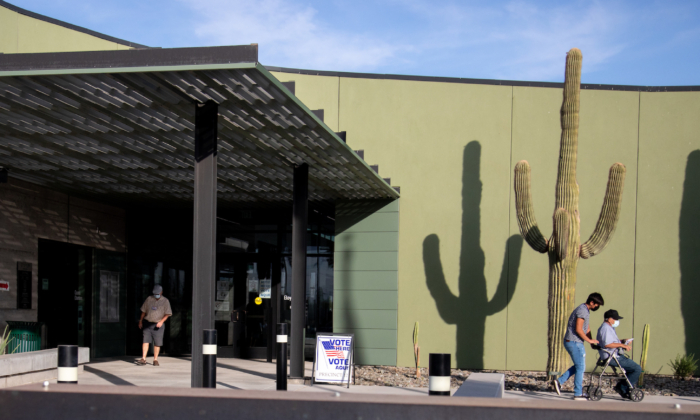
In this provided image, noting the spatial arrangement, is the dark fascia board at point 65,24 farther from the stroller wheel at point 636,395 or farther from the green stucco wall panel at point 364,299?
the stroller wheel at point 636,395

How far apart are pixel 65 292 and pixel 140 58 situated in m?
9.46

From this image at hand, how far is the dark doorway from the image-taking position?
1341 cm

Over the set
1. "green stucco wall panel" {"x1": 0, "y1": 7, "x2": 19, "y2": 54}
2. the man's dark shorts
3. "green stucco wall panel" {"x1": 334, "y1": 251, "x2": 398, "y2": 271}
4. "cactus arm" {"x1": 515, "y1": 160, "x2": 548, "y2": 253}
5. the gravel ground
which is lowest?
the gravel ground

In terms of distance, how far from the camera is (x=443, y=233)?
1355cm

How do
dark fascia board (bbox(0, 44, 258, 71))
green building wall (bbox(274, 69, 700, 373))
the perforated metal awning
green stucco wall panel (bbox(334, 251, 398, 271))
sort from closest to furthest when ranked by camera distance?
dark fascia board (bbox(0, 44, 258, 71)), the perforated metal awning, green building wall (bbox(274, 69, 700, 373)), green stucco wall panel (bbox(334, 251, 398, 271))

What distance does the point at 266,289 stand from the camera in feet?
49.1

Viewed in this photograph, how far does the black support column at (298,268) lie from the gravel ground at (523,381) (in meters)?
1.22

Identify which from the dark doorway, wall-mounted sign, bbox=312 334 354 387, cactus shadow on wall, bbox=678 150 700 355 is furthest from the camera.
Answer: the dark doorway

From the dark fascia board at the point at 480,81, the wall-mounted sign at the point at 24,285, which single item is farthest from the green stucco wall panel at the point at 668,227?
the wall-mounted sign at the point at 24,285

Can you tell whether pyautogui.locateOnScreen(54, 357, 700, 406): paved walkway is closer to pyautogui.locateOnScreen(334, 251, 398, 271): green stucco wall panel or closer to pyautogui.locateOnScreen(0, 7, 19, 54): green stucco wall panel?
pyautogui.locateOnScreen(334, 251, 398, 271): green stucco wall panel

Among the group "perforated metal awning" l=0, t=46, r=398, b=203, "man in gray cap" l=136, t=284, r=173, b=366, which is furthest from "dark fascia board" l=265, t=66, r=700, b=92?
"man in gray cap" l=136, t=284, r=173, b=366

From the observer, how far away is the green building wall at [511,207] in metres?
12.7

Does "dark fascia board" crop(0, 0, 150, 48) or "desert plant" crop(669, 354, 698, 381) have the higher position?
"dark fascia board" crop(0, 0, 150, 48)

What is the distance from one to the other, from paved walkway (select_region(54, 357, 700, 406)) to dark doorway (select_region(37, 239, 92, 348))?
88 cm
